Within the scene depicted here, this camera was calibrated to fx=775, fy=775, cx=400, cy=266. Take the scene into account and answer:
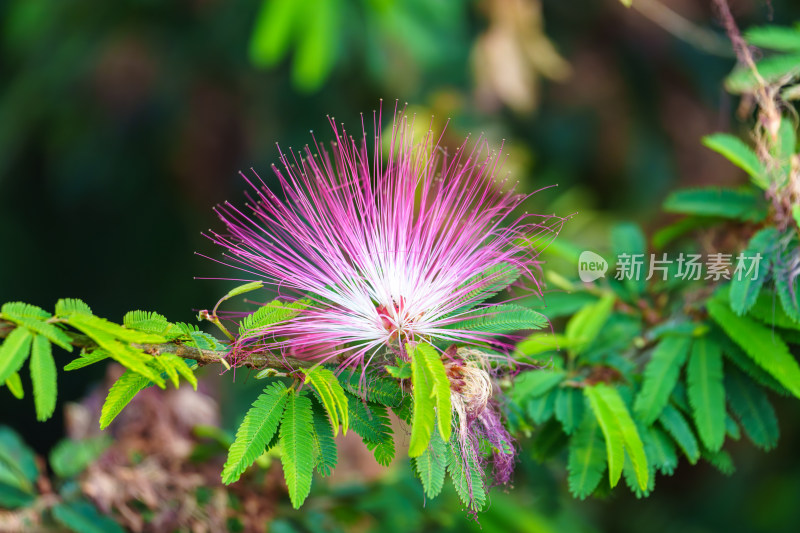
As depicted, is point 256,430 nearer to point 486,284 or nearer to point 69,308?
point 69,308

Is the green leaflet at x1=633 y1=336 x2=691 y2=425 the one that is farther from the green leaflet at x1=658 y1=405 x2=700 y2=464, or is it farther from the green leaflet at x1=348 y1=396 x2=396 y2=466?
the green leaflet at x1=348 y1=396 x2=396 y2=466

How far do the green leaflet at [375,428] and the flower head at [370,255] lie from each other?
12 cm

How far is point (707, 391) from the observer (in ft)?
6.98

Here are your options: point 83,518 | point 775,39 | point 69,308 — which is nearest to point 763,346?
point 775,39

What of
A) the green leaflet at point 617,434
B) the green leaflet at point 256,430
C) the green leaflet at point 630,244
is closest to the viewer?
the green leaflet at point 256,430

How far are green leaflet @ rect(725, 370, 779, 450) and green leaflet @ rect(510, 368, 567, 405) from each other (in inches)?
20.5

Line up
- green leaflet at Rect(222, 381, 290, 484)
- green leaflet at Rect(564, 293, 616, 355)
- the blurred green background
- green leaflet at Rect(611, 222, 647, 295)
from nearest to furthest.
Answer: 1. green leaflet at Rect(222, 381, 290, 484)
2. green leaflet at Rect(564, 293, 616, 355)
3. green leaflet at Rect(611, 222, 647, 295)
4. the blurred green background

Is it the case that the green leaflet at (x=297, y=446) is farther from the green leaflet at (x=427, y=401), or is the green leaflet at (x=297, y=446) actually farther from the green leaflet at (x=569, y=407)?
the green leaflet at (x=569, y=407)

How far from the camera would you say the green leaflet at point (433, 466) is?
5.50 ft

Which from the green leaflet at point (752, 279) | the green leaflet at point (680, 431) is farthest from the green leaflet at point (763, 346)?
the green leaflet at point (680, 431)

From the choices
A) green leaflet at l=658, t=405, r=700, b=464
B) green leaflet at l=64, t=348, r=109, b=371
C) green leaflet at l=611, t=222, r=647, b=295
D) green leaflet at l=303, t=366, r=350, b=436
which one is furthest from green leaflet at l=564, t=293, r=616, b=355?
green leaflet at l=64, t=348, r=109, b=371

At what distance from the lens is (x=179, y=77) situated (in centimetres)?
581

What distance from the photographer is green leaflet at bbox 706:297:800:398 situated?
6.63 feet

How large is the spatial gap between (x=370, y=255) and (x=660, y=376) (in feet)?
2.95
